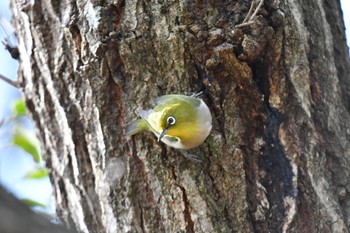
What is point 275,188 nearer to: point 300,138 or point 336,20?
point 300,138

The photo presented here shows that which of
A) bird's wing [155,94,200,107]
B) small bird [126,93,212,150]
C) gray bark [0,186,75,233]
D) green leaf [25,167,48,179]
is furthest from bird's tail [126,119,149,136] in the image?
gray bark [0,186,75,233]

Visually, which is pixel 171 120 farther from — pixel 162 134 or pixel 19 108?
pixel 19 108

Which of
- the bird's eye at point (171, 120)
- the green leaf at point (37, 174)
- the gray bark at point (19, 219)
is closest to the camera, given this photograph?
the gray bark at point (19, 219)

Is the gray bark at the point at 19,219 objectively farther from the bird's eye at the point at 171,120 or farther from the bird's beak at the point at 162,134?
the bird's eye at the point at 171,120

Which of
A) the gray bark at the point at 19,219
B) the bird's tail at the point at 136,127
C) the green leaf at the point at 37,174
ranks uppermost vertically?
the green leaf at the point at 37,174

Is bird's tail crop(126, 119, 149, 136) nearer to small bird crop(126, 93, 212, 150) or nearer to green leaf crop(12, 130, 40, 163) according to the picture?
small bird crop(126, 93, 212, 150)

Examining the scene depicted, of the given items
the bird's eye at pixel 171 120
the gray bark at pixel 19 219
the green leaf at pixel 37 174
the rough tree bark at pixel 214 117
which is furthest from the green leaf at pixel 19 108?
the gray bark at pixel 19 219
